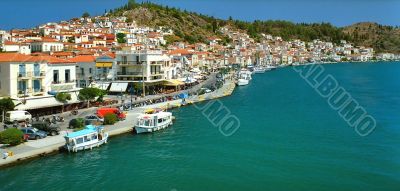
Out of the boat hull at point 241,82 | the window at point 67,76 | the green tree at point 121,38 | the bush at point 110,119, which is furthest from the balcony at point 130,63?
the green tree at point 121,38

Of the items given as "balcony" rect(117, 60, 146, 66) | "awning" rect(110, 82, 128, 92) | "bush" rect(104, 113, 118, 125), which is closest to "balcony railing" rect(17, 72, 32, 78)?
"bush" rect(104, 113, 118, 125)

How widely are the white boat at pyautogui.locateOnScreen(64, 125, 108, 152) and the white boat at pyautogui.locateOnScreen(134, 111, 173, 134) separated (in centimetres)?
303

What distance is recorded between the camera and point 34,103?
29328mm

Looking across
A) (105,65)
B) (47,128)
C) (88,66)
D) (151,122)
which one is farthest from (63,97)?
(105,65)

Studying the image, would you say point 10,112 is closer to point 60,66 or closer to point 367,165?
point 60,66

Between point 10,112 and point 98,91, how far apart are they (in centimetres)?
773

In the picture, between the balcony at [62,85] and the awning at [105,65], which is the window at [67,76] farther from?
the awning at [105,65]

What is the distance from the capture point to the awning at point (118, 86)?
141 ft

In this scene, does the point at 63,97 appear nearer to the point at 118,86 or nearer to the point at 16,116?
the point at 16,116

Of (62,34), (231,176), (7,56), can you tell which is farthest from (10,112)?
(62,34)

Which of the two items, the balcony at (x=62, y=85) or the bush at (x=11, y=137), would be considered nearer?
the bush at (x=11, y=137)

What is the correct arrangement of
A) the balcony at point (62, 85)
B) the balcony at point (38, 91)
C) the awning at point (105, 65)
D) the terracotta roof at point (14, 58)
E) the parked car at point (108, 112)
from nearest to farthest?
the parked car at point (108, 112) → the terracotta roof at point (14, 58) → the balcony at point (38, 91) → the balcony at point (62, 85) → the awning at point (105, 65)

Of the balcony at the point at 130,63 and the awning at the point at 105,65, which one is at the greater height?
the balcony at the point at 130,63

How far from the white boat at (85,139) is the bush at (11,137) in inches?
83.9
